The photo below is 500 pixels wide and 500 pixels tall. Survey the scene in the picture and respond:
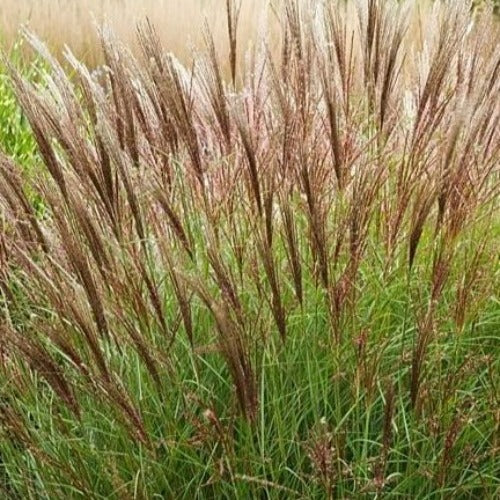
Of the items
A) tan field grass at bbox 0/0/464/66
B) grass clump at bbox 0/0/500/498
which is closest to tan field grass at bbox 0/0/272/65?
tan field grass at bbox 0/0/464/66

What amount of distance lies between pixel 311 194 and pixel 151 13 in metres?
6.06

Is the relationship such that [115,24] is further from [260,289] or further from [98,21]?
[260,289]

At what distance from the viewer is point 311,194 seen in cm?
209

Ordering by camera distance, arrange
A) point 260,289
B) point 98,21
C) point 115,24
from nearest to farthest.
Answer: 1. point 260,289
2. point 98,21
3. point 115,24

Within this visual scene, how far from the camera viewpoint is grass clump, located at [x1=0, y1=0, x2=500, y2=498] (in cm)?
209

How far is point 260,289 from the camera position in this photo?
2354 millimetres

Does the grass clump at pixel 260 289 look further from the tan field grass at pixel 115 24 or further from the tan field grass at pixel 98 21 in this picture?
the tan field grass at pixel 98 21

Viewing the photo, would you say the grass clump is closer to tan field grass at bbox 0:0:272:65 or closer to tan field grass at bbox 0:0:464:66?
tan field grass at bbox 0:0:464:66

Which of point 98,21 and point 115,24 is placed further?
point 115,24

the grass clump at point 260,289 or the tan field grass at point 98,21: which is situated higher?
the grass clump at point 260,289

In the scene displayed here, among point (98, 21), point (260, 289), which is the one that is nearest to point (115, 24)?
point (98, 21)

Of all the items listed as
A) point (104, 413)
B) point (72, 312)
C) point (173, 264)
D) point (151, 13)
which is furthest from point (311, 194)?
point (151, 13)

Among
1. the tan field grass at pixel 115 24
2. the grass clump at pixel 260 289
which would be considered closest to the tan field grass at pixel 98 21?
the tan field grass at pixel 115 24

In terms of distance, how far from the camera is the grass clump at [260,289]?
2.09m
